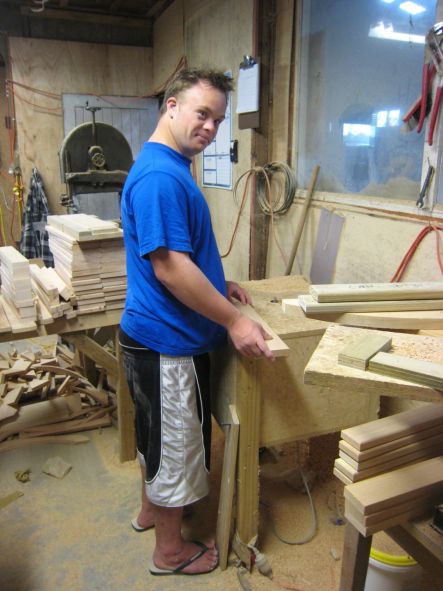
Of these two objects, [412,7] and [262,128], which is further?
[262,128]

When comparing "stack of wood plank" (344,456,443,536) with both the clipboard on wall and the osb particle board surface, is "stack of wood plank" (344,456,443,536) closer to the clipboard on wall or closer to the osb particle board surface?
the osb particle board surface

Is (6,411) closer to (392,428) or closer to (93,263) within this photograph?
(93,263)

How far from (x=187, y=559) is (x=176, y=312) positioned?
0.97 meters

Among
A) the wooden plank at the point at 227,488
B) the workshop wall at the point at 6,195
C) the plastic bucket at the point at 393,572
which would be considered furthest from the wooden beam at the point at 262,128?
the workshop wall at the point at 6,195

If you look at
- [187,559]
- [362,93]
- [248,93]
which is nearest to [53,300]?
[187,559]

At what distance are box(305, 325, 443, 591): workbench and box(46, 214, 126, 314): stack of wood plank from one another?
4.84ft

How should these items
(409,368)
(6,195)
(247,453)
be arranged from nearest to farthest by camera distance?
(409,368)
(247,453)
(6,195)

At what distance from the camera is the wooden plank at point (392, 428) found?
94 centimetres

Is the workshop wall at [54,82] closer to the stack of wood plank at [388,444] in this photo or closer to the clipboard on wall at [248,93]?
the clipboard on wall at [248,93]

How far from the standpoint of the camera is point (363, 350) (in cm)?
80

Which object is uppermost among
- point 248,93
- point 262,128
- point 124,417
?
point 248,93

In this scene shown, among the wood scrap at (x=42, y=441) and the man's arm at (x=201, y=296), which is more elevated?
the man's arm at (x=201, y=296)

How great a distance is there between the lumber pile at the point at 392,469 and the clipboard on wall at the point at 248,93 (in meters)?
2.51

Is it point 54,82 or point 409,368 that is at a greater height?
point 54,82
